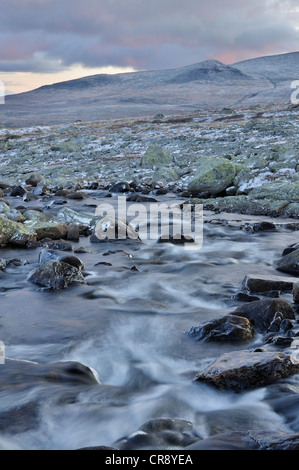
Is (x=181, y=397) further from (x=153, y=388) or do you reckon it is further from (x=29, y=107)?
(x=29, y=107)

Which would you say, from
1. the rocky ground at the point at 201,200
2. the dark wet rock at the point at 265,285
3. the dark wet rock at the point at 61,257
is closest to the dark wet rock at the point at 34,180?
the rocky ground at the point at 201,200

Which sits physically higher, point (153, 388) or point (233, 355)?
point (233, 355)

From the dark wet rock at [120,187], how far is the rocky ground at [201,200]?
7 centimetres

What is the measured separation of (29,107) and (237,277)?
580 feet

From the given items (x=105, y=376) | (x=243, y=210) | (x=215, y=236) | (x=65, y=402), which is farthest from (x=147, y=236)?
(x=65, y=402)

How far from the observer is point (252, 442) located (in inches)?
116

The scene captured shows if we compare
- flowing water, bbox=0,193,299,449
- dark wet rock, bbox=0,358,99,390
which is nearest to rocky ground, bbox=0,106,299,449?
flowing water, bbox=0,193,299,449

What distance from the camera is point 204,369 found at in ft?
15.0

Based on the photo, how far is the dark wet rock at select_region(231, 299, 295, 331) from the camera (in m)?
5.45

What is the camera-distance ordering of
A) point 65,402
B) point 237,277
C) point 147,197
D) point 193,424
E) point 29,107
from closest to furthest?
point 193,424 → point 65,402 → point 237,277 → point 147,197 → point 29,107

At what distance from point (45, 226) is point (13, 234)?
786 millimetres

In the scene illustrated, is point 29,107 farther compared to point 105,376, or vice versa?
point 29,107

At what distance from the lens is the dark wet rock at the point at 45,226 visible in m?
10.5

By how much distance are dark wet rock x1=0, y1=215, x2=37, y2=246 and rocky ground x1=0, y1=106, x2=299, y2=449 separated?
0.02 meters
